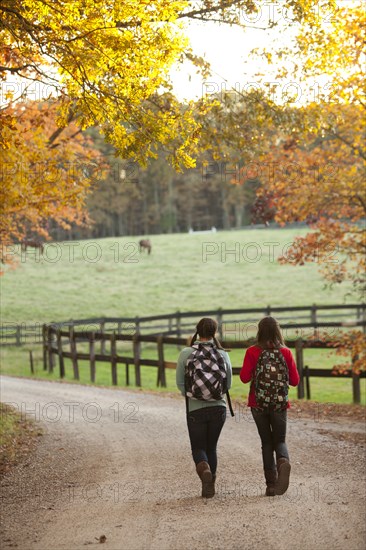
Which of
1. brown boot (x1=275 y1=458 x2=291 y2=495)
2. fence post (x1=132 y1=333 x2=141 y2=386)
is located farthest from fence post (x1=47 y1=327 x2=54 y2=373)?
brown boot (x1=275 y1=458 x2=291 y2=495)

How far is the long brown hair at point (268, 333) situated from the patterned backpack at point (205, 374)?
447 millimetres

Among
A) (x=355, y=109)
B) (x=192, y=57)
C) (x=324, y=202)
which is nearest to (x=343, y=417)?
(x=324, y=202)

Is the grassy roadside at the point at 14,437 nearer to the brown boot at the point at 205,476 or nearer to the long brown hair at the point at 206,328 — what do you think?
the brown boot at the point at 205,476

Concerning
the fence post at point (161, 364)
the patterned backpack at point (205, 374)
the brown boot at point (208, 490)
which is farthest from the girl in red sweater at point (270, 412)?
the fence post at point (161, 364)

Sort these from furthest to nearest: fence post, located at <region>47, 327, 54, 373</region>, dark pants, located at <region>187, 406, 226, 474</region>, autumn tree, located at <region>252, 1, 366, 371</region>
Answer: fence post, located at <region>47, 327, 54, 373</region>, autumn tree, located at <region>252, 1, 366, 371</region>, dark pants, located at <region>187, 406, 226, 474</region>

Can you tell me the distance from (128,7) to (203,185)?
81168 millimetres

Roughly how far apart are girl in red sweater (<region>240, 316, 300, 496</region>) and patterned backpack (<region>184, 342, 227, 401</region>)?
0.25 metres

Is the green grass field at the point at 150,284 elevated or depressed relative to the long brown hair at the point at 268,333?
depressed

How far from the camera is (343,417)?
14.2 meters

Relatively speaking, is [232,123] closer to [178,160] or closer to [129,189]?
[178,160]

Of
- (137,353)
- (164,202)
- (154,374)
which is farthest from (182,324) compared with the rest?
(164,202)

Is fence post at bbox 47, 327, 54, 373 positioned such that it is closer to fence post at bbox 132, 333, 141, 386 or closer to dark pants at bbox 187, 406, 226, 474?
fence post at bbox 132, 333, 141, 386

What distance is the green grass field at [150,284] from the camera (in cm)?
4194

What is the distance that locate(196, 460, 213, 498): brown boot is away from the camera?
7.63 meters
